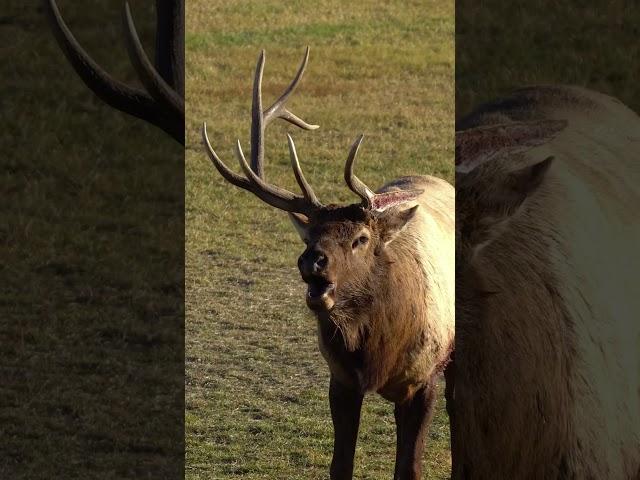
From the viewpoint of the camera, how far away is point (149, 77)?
180 cm

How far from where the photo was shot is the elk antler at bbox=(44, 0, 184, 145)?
5.64 ft

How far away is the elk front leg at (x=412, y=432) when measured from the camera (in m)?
1.99

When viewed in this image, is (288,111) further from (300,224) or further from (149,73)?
(149,73)

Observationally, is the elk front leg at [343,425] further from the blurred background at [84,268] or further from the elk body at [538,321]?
the blurred background at [84,268]

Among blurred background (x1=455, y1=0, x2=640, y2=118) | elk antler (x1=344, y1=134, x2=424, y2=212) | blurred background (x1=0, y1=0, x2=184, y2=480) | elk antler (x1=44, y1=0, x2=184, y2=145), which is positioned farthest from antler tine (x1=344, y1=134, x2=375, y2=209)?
blurred background (x1=0, y1=0, x2=184, y2=480)

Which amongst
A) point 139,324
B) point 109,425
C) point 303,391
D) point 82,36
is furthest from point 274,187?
point 82,36

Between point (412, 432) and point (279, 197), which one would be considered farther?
point (279, 197)

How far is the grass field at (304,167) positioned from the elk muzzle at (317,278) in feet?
0.38

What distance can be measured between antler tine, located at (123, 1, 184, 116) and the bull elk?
0.22 m

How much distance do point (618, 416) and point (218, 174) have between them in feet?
3.93

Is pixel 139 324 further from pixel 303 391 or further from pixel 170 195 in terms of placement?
pixel 303 391

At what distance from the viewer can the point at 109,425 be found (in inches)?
155

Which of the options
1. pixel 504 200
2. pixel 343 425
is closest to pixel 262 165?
pixel 343 425

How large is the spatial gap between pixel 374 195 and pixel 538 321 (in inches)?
45.2
